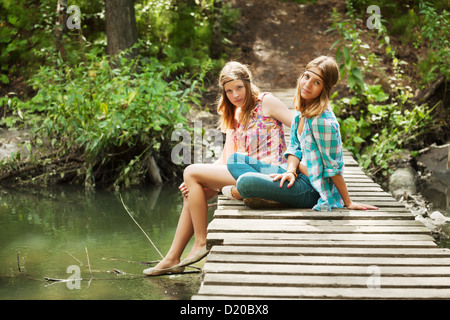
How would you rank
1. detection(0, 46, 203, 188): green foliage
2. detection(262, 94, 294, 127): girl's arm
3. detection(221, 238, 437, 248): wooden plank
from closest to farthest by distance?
detection(221, 238, 437, 248): wooden plank
detection(262, 94, 294, 127): girl's arm
detection(0, 46, 203, 188): green foliage

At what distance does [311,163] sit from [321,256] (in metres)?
0.88

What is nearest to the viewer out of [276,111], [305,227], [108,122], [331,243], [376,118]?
[331,243]

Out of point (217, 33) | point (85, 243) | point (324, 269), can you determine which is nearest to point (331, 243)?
point (324, 269)

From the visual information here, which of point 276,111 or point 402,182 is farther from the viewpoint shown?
point 402,182

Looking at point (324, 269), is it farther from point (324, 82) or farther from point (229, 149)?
point (229, 149)

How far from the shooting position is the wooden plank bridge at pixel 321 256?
2838 millimetres

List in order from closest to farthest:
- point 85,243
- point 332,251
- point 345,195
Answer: point 332,251 < point 345,195 < point 85,243

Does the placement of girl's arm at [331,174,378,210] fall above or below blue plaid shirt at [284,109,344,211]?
below

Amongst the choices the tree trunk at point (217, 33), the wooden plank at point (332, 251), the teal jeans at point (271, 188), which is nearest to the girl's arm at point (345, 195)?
the teal jeans at point (271, 188)

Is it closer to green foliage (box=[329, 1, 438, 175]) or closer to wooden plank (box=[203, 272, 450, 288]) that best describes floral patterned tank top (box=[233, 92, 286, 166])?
wooden plank (box=[203, 272, 450, 288])

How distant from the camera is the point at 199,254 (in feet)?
13.9

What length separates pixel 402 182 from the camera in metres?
8.40

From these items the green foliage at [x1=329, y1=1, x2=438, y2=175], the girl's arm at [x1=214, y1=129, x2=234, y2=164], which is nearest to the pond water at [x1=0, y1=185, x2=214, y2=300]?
the girl's arm at [x1=214, y1=129, x2=234, y2=164]

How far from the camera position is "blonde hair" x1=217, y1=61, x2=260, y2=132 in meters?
4.42
